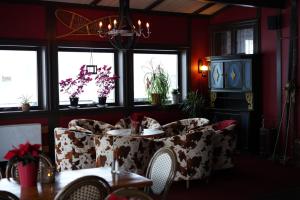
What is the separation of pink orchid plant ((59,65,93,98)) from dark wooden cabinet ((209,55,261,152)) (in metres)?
2.66

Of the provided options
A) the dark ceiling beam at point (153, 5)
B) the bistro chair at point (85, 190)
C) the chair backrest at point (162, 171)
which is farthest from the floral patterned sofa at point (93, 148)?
the bistro chair at point (85, 190)

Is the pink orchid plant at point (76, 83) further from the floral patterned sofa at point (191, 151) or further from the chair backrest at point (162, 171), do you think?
the chair backrest at point (162, 171)

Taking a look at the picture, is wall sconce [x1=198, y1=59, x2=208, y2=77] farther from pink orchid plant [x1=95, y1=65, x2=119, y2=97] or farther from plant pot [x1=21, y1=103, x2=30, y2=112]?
plant pot [x1=21, y1=103, x2=30, y2=112]

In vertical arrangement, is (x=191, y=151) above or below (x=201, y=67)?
below

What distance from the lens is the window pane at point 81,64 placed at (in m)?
8.37

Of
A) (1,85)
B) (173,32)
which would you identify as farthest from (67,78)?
(173,32)

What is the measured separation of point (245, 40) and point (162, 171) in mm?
5689

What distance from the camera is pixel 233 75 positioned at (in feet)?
28.5

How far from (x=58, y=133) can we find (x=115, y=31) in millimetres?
1984

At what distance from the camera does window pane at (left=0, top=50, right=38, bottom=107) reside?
7891 mm

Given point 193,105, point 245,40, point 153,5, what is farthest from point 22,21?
point 245,40

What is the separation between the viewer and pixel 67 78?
8328 millimetres

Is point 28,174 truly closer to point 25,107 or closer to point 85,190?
point 85,190

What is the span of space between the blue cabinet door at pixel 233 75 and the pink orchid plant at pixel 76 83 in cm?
273
